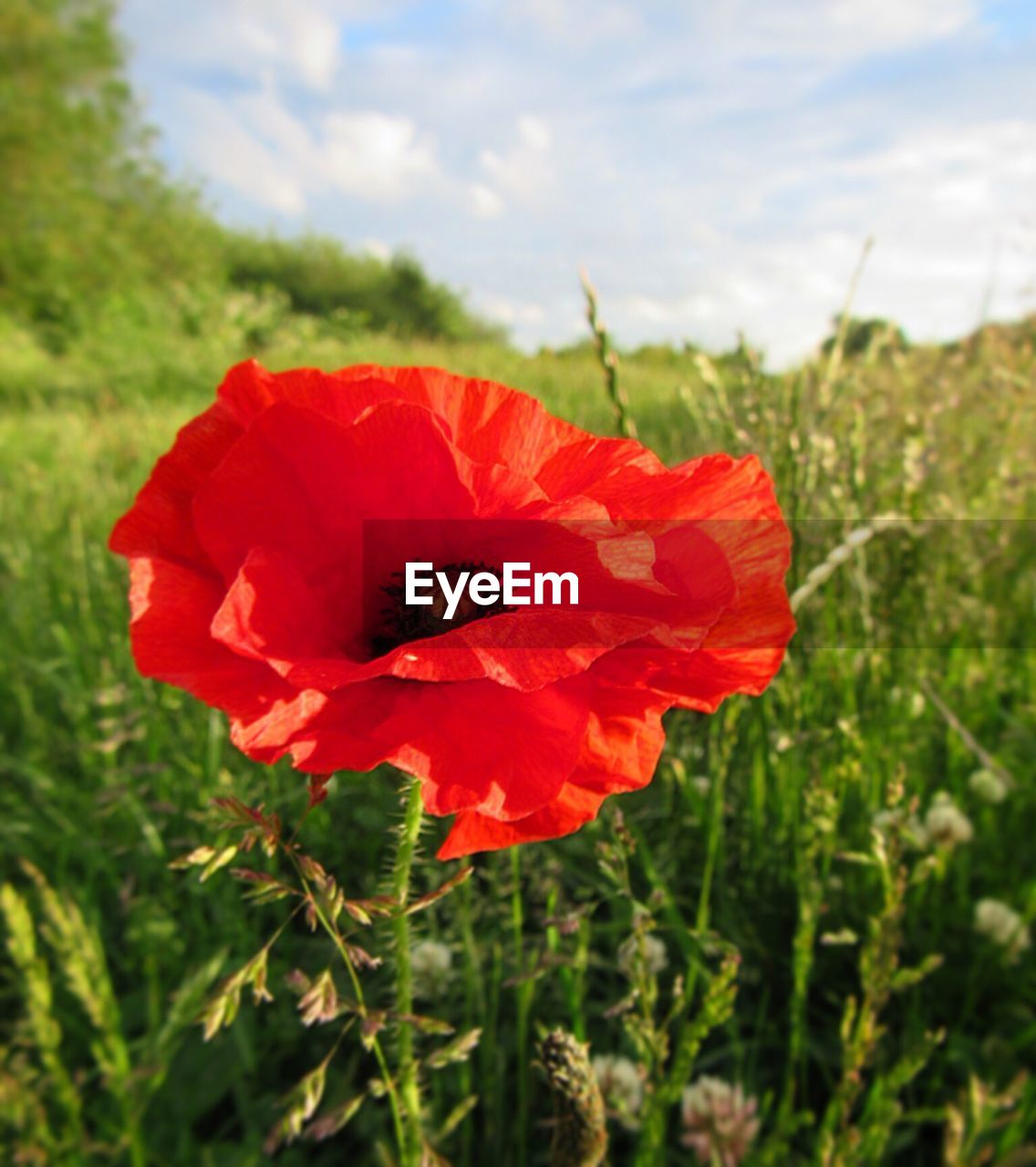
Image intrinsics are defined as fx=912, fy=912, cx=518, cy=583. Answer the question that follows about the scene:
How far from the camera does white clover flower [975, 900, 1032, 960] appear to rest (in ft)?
3.68

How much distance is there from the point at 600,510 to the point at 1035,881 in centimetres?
107

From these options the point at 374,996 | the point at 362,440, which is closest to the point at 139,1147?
the point at 374,996

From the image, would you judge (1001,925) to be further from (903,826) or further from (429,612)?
(429,612)

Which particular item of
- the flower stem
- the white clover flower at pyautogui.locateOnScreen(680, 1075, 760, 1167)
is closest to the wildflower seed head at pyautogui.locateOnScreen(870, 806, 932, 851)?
the white clover flower at pyautogui.locateOnScreen(680, 1075, 760, 1167)

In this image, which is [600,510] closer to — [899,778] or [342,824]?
[899,778]

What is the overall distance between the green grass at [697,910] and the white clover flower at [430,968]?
0.02 metres

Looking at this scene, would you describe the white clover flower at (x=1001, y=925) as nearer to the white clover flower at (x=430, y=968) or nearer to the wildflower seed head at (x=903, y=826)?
the wildflower seed head at (x=903, y=826)

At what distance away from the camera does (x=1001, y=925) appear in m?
1.15

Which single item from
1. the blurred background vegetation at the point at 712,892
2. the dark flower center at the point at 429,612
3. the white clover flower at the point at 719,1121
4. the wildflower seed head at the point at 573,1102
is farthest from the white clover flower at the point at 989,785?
the dark flower center at the point at 429,612

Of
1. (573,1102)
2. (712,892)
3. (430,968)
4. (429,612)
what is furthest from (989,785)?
(429,612)

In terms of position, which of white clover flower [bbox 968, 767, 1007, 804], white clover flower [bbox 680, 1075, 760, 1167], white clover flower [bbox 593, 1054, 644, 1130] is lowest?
white clover flower [bbox 680, 1075, 760, 1167]

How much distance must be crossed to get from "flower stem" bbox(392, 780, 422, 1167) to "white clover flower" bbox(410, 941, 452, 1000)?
42 cm

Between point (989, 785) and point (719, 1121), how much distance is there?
62 cm

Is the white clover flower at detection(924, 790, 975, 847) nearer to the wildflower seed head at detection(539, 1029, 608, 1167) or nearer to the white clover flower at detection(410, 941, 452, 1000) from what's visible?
the white clover flower at detection(410, 941, 452, 1000)
